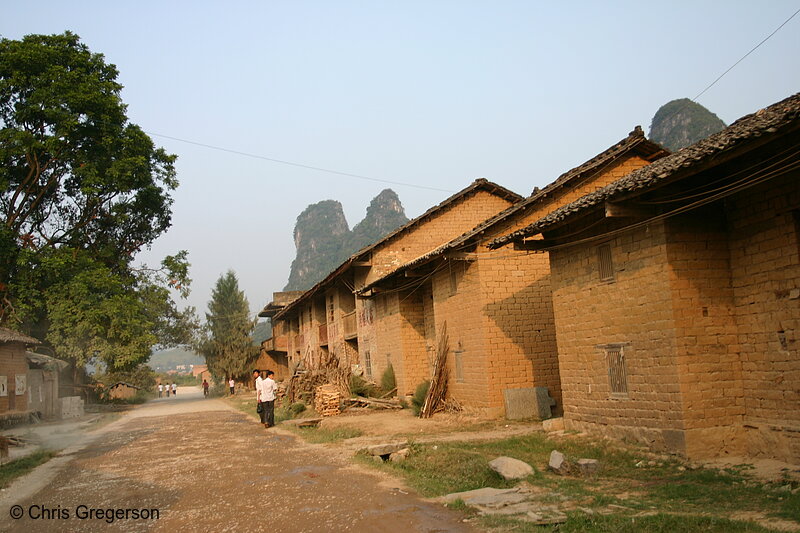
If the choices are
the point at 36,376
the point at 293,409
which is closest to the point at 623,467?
the point at 293,409

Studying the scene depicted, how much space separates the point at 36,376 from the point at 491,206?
23.3m

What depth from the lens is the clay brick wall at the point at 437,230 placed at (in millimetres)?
25438

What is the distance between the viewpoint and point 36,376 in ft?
102

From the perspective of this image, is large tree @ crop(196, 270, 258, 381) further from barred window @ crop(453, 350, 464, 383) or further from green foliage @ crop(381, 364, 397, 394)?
barred window @ crop(453, 350, 464, 383)

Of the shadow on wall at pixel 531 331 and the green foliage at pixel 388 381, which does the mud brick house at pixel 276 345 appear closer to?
the green foliage at pixel 388 381

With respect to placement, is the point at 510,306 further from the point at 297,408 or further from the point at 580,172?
the point at 297,408

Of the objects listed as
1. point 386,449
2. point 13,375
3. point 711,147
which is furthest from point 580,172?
point 13,375

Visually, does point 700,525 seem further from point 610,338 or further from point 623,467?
point 610,338

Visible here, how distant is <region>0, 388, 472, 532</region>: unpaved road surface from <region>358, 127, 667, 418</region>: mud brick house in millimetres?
4926

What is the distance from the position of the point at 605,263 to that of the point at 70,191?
3071 centimetres

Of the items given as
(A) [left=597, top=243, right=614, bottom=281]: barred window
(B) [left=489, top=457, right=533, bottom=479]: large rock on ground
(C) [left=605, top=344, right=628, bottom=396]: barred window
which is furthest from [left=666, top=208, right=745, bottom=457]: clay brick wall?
(B) [left=489, top=457, right=533, bottom=479]: large rock on ground

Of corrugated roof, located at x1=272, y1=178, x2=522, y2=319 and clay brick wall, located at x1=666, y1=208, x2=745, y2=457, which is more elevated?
corrugated roof, located at x1=272, y1=178, x2=522, y2=319

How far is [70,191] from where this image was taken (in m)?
33.6

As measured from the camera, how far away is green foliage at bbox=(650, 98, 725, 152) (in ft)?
196
